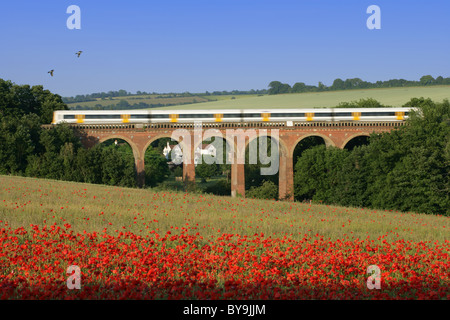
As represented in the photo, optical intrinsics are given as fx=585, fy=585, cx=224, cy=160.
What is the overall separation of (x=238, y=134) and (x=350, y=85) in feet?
358

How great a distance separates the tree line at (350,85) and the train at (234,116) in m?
85.9

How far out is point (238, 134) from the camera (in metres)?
56.4

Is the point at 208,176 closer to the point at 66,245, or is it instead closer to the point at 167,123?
the point at 167,123

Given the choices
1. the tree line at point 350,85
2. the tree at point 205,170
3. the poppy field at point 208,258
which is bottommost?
the tree at point 205,170

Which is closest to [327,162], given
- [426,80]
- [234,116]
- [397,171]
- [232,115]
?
[234,116]

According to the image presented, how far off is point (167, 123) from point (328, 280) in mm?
47129

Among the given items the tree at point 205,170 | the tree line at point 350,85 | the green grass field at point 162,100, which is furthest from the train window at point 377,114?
the green grass field at point 162,100

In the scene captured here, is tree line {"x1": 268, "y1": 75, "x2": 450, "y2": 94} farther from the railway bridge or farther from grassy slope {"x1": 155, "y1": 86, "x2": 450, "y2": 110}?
the railway bridge

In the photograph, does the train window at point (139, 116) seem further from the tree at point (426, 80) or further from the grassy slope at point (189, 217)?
the tree at point (426, 80)

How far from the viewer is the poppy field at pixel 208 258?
378 inches

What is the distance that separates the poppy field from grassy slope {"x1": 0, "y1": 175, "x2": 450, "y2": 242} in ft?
0.21

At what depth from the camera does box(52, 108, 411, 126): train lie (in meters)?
57.7

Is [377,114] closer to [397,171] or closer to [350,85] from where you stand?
[397,171]

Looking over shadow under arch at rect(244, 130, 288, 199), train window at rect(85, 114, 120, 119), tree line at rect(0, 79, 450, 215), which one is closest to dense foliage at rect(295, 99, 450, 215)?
Answer: tree line at rect(0, 79, 450, 215)
